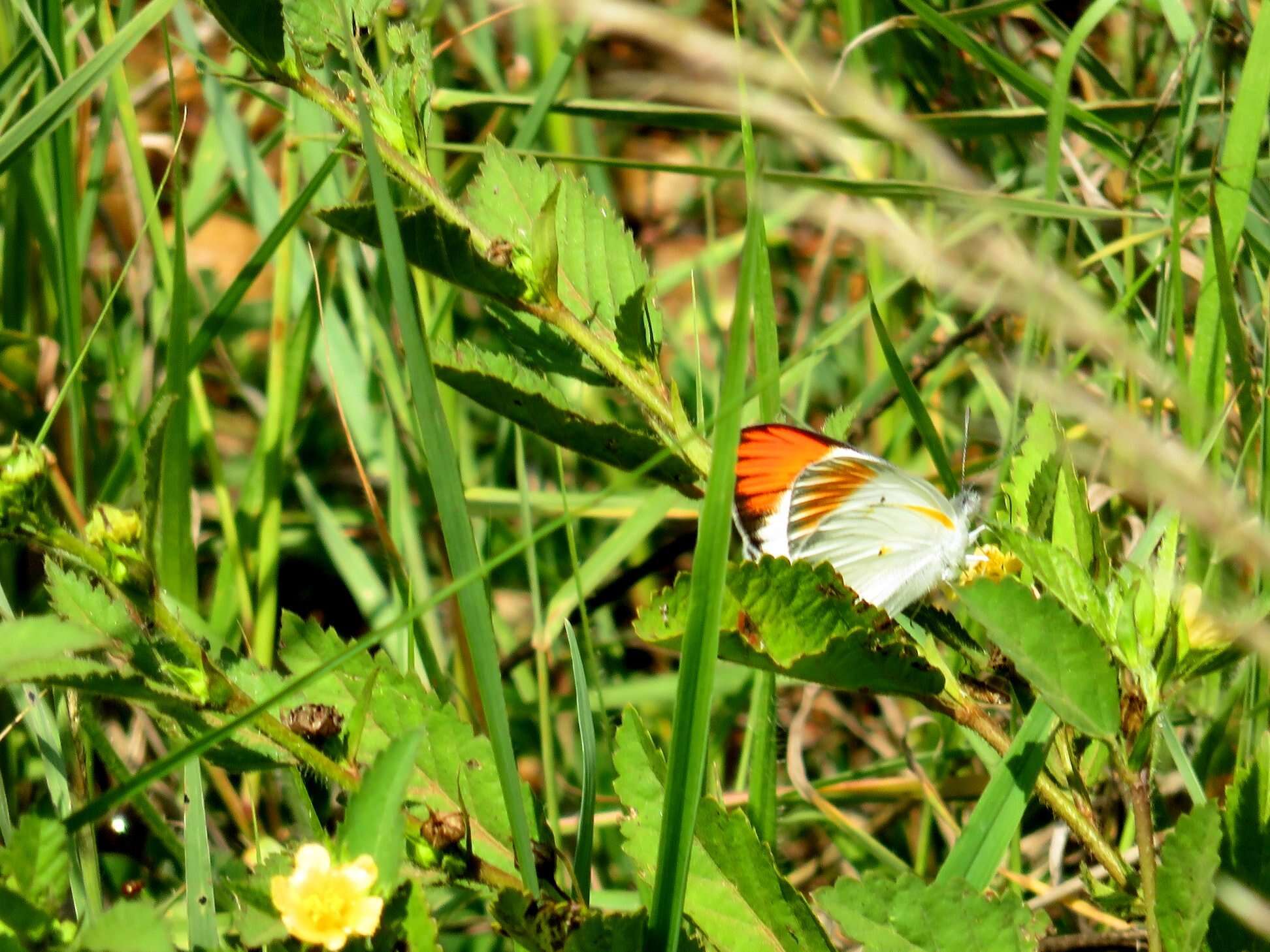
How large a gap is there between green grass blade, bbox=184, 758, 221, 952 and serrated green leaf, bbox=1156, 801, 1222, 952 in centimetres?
73

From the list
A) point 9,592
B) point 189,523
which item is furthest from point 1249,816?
point 9,592

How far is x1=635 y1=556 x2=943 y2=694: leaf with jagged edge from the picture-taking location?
0.97m

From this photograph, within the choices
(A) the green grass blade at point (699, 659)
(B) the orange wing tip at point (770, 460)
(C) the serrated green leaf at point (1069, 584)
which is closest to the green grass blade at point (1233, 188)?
(B) the orange wing tip at point (770, 460)

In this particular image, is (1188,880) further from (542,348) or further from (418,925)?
(542,348)

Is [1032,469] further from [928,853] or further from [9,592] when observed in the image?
[9,592]

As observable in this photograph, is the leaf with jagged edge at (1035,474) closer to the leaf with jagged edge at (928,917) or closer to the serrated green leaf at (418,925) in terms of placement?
the leaf with jagged edge at (928,917)

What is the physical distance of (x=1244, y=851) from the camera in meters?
1.05

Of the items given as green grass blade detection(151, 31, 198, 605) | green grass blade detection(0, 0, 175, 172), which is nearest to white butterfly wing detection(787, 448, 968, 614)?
green grass blade detection(151, 31, 198, 605)

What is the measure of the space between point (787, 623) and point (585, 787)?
28 cm

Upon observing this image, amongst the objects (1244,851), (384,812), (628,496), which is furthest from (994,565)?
(628,496)

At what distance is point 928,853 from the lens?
7.07 feet

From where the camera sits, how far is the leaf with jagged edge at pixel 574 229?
131 centimetres

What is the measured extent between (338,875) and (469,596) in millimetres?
258

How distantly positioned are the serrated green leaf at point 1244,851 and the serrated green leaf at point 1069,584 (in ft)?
0.65
